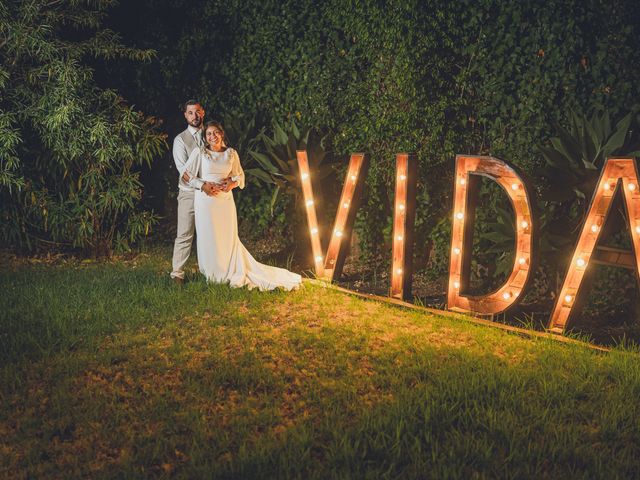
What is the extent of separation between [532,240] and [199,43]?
251 inches

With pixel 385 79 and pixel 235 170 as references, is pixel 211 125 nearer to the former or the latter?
pixel 235 170

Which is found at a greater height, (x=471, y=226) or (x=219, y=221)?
(x=471, y=226)

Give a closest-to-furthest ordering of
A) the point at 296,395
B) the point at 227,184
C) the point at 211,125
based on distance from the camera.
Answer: the point at 296,395
the point at 211,125
the point at 227,184

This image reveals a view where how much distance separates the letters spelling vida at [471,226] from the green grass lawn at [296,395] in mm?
348

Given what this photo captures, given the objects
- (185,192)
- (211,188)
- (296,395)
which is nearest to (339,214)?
(211,188)

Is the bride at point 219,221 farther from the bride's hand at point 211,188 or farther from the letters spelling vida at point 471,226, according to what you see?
the letters spelling vida at point 471,226

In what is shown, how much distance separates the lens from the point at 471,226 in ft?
21.6

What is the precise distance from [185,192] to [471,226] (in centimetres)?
340

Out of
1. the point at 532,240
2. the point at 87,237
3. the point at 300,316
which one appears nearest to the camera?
the point at 532,240

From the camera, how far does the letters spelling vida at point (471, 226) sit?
5625 millimetres

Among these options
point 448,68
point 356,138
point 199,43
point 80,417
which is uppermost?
point 199,43

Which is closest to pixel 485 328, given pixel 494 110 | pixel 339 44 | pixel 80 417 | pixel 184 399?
pixel 494 110

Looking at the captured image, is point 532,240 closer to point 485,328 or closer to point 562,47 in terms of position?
point 485,328

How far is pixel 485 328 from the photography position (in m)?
6.25
